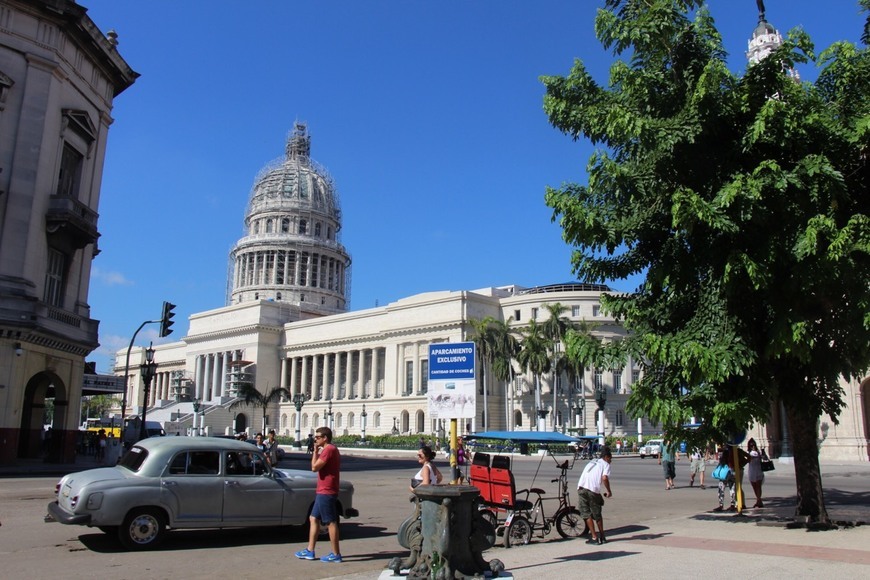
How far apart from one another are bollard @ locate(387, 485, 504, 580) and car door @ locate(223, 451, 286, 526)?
4.30m

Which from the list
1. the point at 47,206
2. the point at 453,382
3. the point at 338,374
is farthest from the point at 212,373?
the point at 453,382

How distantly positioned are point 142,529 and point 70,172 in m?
26.4

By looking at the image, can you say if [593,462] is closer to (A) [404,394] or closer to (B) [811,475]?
(B) [811,475]

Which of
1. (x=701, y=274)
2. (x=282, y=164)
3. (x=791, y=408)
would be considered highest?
(x=282, y=164)

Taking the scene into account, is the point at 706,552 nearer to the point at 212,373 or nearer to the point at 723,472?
the point at 723,472

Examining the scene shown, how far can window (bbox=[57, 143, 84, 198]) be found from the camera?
3216 cm

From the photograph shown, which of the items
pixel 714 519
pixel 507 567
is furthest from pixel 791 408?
pixel 507 567

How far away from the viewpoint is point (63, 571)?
9.74m

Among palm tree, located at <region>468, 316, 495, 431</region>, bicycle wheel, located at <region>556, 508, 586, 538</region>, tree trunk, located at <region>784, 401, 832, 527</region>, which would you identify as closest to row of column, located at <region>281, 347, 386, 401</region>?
palm tree, located at <region>468, 316, 495, 431</region>

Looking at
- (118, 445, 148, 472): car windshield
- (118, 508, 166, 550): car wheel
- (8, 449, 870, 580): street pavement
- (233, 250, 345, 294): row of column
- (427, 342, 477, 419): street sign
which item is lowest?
(8, 449, 870, 580): street pavement

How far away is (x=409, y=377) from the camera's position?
3593 inches

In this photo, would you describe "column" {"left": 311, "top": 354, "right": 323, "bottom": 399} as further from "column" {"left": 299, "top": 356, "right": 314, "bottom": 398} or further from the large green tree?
the large green tree

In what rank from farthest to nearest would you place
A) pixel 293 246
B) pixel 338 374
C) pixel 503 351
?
pixel 293 246, pixel 338 374, pixel 503 351

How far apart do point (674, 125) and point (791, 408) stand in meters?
6.33
